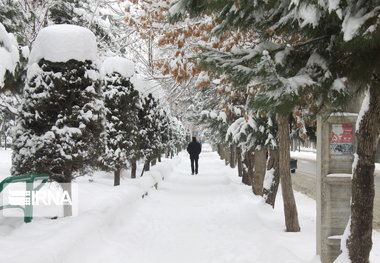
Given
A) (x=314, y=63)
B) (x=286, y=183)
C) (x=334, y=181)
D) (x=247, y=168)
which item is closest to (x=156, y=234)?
(x=286, y=183)

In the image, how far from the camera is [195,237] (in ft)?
24.5

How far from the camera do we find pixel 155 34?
7941 millimetres

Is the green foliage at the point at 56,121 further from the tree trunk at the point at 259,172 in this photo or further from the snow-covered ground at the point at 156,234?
the tree trunk at the point at 259,172

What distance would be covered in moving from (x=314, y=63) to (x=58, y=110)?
17.3ft

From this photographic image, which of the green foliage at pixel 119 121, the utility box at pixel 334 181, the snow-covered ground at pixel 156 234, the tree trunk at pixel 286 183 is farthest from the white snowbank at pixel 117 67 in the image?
the utility box at pixel 334 181

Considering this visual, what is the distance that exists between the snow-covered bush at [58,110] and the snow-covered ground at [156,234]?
1035 mm

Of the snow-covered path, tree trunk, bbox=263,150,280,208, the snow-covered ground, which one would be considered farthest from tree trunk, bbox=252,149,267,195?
tree trunk, bbox=263,150,280,208

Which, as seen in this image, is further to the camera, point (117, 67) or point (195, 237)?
point (117, 67)

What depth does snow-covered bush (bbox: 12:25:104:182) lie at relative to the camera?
744 centimetres

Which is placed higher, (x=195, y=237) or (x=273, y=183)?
(x=273, y=183)

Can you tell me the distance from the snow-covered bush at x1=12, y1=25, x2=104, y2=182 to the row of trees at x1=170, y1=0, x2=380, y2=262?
388cm

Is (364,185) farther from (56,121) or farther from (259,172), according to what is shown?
(259,172)

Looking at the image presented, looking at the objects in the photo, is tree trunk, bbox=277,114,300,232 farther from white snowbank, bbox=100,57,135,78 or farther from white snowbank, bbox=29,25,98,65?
white snowbank, bbox=100,57,135,78

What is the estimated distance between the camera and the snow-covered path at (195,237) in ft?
19.3
